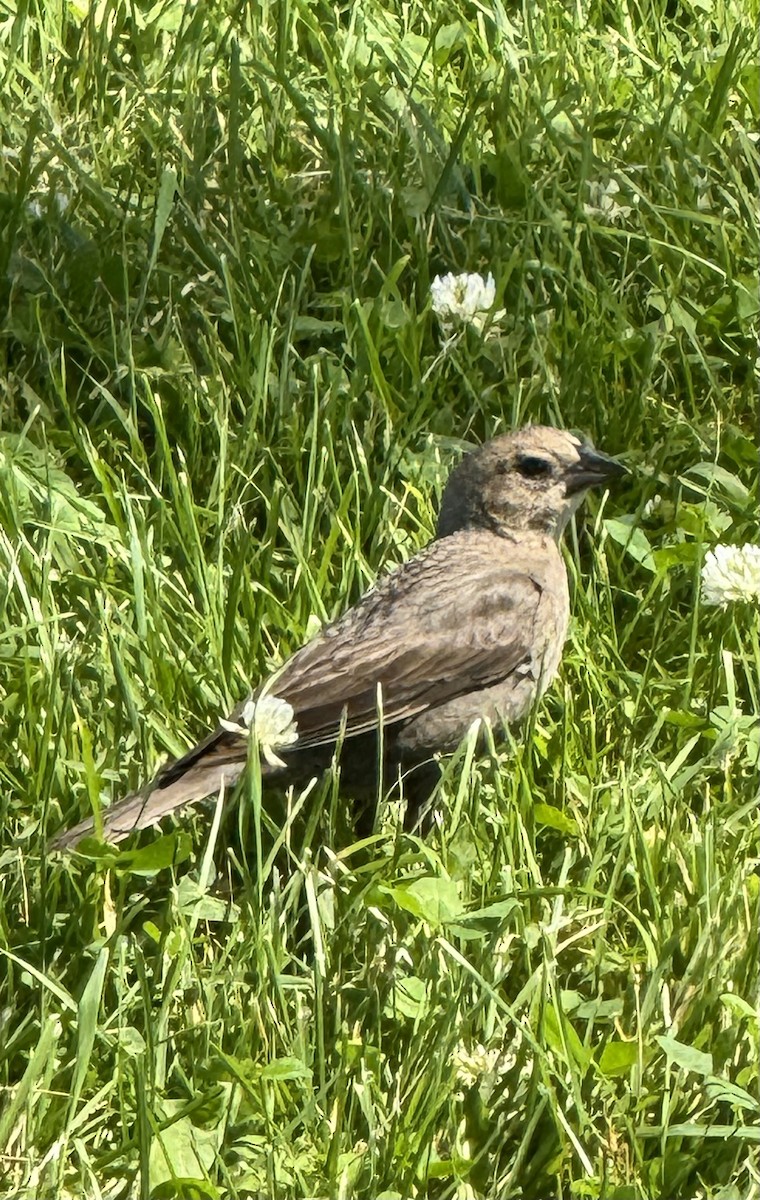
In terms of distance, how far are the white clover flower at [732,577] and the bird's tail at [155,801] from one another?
121 centimetres

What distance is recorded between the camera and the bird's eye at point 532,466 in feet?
16.3

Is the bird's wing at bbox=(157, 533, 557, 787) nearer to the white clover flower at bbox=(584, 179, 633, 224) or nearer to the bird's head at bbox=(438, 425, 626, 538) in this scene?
the bird's head at bbox=(438, 425, 626, 538)

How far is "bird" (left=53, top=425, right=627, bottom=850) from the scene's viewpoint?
4.34 metres

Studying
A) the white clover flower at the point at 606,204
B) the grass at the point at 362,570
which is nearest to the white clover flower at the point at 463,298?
the grass at the point at 362,570

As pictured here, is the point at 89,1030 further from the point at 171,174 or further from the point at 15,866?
the point at 171,174

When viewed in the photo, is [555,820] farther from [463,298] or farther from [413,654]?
[463,298]

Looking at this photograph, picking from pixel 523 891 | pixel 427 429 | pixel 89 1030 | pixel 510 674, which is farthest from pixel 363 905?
pixel 427 429

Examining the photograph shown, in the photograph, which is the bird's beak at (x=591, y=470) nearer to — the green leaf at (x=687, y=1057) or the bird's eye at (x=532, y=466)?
the bird's eye at (x=532, y=466)

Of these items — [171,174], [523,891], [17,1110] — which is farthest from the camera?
[171,174]

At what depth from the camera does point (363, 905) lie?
3883 mm

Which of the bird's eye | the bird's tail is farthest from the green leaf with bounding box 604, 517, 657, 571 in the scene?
the bird's tail

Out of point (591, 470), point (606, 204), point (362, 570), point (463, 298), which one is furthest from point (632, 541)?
point (606, 204)

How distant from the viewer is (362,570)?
16.4 ft

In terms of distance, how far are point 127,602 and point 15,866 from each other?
1020 millimetres
